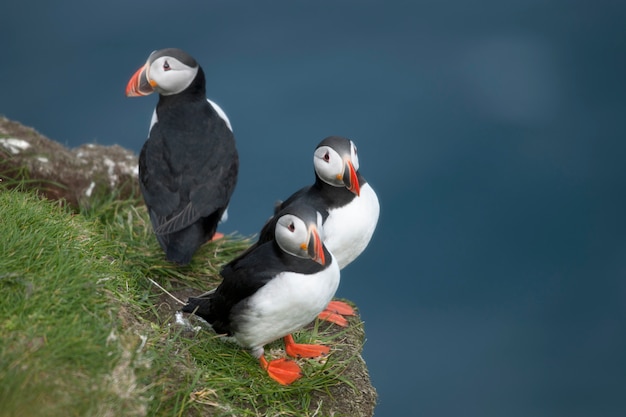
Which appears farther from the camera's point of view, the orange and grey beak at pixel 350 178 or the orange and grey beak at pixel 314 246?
the orange and grey beak at pixel 350 178

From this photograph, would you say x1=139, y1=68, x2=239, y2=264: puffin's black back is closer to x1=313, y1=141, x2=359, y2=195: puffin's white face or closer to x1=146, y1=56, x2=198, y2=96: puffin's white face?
x1=146, y1=56, x2=198, y2=96: puffin's white face

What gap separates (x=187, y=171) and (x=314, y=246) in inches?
70.1

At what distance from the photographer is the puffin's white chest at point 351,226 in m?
5.85

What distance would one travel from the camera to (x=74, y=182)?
25.1ft

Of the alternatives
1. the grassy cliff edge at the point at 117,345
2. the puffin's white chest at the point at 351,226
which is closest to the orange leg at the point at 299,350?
the grassy cliff edge at the point at 117,345

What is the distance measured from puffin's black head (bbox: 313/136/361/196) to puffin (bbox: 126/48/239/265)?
0.97 m

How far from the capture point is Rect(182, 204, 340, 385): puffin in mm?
4934

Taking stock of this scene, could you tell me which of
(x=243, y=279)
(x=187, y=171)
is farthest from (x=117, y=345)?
(x=187, y=171)

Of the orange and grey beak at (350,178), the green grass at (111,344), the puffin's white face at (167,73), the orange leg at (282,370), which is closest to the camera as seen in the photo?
the green grass at (111,344)

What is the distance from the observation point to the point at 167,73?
6.52 meters

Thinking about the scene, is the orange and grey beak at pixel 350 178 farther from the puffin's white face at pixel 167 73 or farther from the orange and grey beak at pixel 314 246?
the puffin's white face at pixel 167 73

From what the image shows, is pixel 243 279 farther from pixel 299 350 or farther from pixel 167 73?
pixel 167 73

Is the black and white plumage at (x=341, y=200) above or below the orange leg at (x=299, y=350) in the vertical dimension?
above

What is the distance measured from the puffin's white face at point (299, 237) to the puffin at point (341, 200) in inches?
22.8
